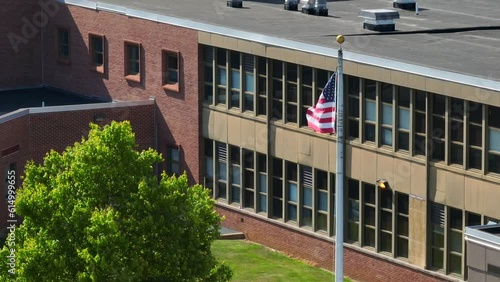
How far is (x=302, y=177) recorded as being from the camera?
5662 centimetres

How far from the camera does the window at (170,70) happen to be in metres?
62.3

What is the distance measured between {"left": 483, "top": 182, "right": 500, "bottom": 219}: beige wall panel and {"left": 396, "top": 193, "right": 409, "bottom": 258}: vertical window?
3.53 meters

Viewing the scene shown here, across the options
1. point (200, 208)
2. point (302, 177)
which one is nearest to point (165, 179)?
point (200, 208)

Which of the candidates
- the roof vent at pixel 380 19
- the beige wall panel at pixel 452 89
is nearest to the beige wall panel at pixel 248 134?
the roof vent at pixel 380 19

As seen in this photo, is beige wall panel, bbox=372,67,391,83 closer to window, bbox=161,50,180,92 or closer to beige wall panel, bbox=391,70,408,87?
beige wall panel, bbox=391,70,408,87

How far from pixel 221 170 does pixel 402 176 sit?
10459 mm

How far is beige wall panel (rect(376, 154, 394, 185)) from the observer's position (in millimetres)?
52562


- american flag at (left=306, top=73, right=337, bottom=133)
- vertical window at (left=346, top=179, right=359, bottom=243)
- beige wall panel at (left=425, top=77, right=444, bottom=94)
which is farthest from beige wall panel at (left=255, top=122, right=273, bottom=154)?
american flag at (left=306, top=73, right=337, bottom=133)

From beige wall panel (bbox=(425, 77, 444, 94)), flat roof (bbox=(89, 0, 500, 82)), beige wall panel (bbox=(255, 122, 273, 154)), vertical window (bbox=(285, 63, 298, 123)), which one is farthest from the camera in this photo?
beige wall panel (bbox=(255, 122, 273, 154))

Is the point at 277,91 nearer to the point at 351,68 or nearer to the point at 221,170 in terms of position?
the point at 221,170

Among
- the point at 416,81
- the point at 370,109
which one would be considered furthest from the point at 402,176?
the point at 416,81

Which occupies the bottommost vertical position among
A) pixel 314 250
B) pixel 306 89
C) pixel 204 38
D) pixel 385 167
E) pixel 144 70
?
pixel 314 250

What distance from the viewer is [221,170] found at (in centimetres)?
6088

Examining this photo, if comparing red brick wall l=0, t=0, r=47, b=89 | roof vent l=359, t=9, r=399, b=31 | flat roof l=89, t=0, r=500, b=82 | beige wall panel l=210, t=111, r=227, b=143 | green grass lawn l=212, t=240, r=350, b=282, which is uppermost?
roof vent l=359, t=9, r=399, b=31
